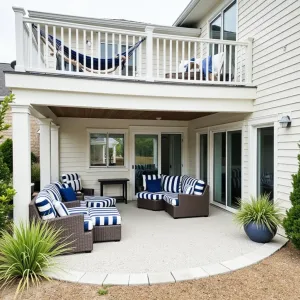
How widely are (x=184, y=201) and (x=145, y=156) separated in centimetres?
297

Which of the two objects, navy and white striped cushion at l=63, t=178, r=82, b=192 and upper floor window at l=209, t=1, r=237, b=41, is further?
navy and white striped cushion at l=63, t=178, r=82, b=192

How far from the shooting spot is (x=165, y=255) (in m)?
3.94

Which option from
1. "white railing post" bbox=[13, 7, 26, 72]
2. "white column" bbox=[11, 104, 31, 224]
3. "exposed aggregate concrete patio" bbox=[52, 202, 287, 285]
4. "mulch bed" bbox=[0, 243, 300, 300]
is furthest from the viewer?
"white column" bbox=[11, 104, 31, 224]

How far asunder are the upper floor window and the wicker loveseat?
13.2ft

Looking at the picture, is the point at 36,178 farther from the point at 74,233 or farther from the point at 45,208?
the point at 74,233

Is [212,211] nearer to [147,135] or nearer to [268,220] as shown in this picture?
[268,220]

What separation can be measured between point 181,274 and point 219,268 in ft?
1.87

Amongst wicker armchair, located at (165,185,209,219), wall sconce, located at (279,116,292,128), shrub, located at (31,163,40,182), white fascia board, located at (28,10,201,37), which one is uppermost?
white fascia board, located at (28,10,201,37)

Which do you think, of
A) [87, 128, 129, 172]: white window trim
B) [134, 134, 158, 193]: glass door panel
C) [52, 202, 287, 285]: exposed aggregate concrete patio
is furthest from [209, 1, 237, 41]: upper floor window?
[52, 202, 287, 285]: exposed aggregate concrete patio

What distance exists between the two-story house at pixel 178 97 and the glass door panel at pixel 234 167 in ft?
0.09

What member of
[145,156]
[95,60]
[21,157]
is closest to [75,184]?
[145,156]

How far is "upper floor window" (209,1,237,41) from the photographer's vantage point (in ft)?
21.8

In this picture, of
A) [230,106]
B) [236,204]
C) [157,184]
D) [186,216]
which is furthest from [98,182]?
[230,106]

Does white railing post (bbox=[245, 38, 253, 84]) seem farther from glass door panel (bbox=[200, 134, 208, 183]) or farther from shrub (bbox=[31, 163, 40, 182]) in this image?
shrub (bbox=[31, 163, 40, 182])
